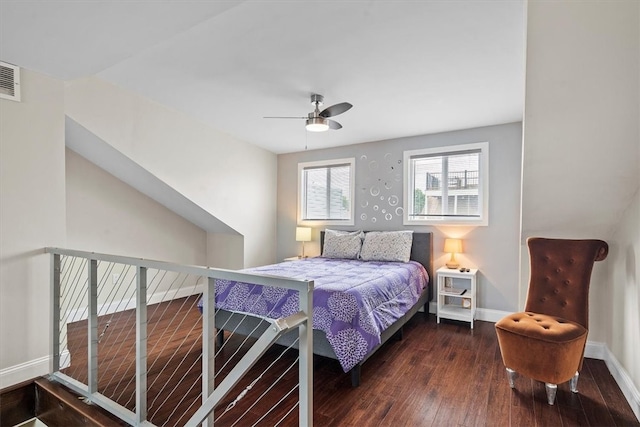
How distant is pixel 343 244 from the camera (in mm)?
4734

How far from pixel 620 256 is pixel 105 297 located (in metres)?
5.50

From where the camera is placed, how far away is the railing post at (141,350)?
1920 millimetres

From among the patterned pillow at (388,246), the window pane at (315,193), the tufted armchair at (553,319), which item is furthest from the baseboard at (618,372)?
the window pane at (315,193)

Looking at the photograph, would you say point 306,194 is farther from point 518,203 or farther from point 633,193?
point 633,193

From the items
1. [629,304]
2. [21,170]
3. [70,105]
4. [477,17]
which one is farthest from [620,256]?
[70,105]

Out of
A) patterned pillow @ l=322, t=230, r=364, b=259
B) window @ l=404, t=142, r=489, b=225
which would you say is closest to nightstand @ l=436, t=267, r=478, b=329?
window @ l=404, t=142, r=489, b=225

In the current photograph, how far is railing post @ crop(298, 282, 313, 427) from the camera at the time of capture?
1.30m

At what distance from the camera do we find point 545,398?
235cm

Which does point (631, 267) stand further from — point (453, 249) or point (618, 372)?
point (453, 249)

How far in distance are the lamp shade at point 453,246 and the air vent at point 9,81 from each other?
4464 millimetres

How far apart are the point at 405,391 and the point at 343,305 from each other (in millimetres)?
764

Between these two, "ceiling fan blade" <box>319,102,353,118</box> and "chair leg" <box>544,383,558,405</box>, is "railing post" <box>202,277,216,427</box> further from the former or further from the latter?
"chair leg" <box>544,383,558,405</box>

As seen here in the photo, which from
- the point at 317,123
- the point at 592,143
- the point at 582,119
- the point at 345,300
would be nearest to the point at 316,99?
the point at 317,123

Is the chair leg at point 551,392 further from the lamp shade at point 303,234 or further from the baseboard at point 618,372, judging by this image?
the lamp shade at point 303,234
